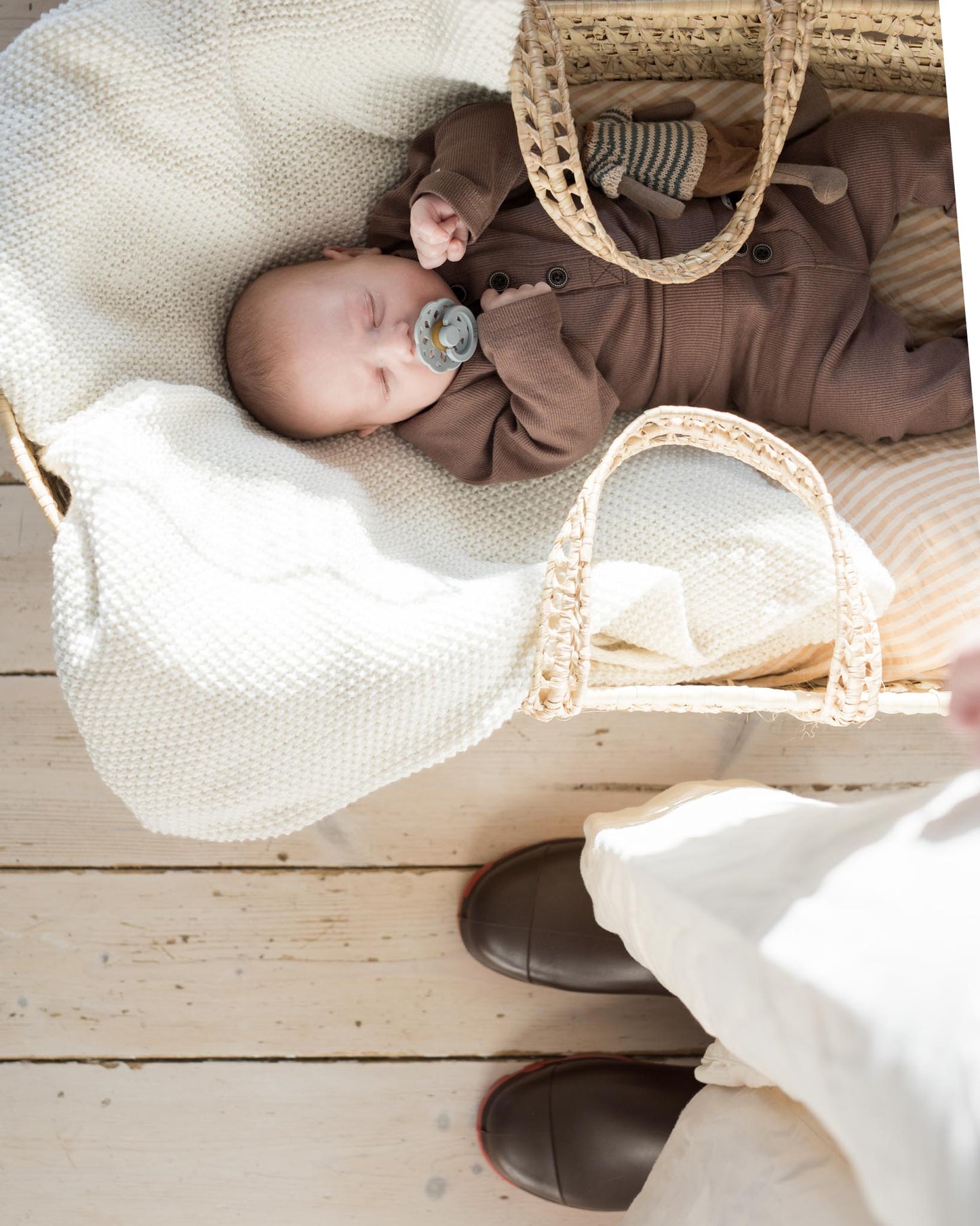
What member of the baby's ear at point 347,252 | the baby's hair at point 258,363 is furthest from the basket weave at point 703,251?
the baby's hair at point 258,363

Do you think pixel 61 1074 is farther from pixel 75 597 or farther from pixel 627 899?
pixel 627 899

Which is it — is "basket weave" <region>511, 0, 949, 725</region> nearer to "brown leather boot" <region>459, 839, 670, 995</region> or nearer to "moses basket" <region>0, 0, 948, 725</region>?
"moses basket" <region>0, 0, 948, 725</region>

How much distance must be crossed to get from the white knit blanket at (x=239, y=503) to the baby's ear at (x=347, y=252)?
0.07 metres

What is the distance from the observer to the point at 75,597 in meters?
0.86

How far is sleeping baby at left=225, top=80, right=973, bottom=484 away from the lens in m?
0.98

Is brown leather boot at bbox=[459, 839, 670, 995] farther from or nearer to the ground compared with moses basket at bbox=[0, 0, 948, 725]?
nearer to the ground

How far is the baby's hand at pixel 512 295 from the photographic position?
40.0 inches

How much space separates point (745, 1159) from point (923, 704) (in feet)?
1.42

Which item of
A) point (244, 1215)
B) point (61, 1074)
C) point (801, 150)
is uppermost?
point (801, 150)

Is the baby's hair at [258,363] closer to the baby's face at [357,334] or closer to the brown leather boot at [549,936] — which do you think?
the baby's face at [357,334]

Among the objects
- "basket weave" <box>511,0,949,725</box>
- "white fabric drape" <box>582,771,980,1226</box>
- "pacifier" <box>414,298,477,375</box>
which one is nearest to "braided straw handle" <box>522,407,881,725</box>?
"basket weave" <box>511,0,949,725</box>

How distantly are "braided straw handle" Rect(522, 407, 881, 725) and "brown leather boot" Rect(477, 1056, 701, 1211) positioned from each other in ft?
1.85

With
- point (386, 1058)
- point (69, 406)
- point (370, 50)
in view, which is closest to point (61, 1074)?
point (386, 1058)

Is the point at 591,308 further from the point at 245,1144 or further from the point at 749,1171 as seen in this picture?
the point at 245,1144
